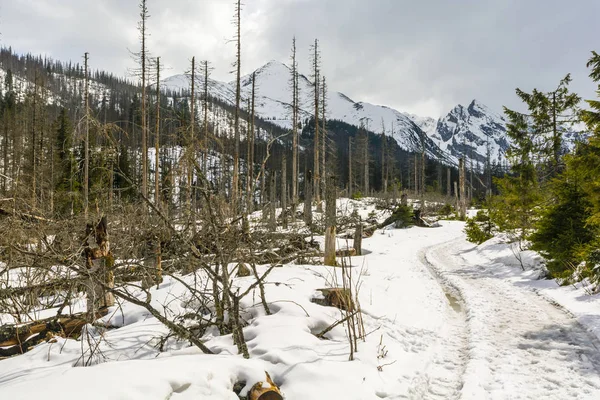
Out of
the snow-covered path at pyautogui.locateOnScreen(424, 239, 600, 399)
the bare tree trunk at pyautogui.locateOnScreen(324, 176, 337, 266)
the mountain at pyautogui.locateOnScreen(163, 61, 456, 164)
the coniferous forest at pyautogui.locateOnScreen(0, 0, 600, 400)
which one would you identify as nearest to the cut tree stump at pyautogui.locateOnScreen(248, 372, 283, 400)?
the coniferous forest at pyautogui.locateOnScreen(0, 0, 600, 400)

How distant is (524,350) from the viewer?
4754 mm

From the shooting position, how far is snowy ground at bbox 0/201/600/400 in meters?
2.81

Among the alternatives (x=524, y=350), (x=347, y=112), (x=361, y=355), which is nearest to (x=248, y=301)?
(x=361, y=355)

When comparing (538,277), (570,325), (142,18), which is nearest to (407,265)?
(538,277)

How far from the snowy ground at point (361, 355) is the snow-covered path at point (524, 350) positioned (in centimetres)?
2

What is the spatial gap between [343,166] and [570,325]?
68609mm

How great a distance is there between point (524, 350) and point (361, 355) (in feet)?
8.13

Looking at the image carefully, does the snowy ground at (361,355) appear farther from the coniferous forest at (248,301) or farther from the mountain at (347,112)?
the mountain at (347,112)

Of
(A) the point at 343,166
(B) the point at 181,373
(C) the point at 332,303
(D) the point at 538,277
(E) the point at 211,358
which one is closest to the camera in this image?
(B) the point at 181,373

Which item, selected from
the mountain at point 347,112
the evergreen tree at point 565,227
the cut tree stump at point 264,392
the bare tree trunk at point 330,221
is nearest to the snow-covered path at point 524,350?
the evergreen tree at point 565,227

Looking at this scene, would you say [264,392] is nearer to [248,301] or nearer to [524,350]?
[248,301]

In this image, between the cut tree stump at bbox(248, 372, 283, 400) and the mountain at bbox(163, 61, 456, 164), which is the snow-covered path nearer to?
the cut tree stump at bbox(248, 372, 283, 400)

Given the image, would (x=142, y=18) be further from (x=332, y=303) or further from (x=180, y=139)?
(x=332, y=303)

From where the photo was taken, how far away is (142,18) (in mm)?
20562
